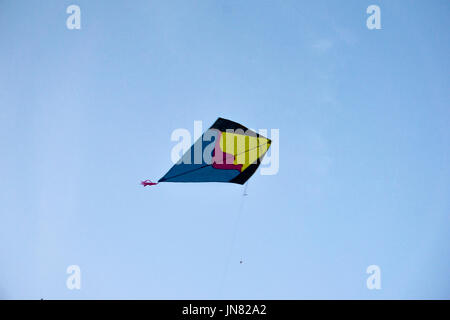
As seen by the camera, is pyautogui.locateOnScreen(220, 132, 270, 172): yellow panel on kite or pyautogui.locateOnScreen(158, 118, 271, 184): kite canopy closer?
pyautogui.locateOnScreen(158, 118, 271, 184): kite canopy

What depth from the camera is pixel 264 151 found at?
1016 centimetres

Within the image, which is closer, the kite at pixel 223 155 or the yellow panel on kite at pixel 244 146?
the kite at pixel 223 155

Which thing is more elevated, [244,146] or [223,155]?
[244,146]

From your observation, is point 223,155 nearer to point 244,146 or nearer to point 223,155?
point 223,155

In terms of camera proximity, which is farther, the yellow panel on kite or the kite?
the yellow panel on kite

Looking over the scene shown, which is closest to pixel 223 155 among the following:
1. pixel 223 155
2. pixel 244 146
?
pixel 223 155

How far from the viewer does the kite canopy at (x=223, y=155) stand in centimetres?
967

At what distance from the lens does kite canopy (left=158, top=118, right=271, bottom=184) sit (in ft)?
31.7

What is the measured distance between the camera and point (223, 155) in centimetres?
1012

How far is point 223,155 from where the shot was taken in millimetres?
10125

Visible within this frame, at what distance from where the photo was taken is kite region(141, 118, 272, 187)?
9672 mm
